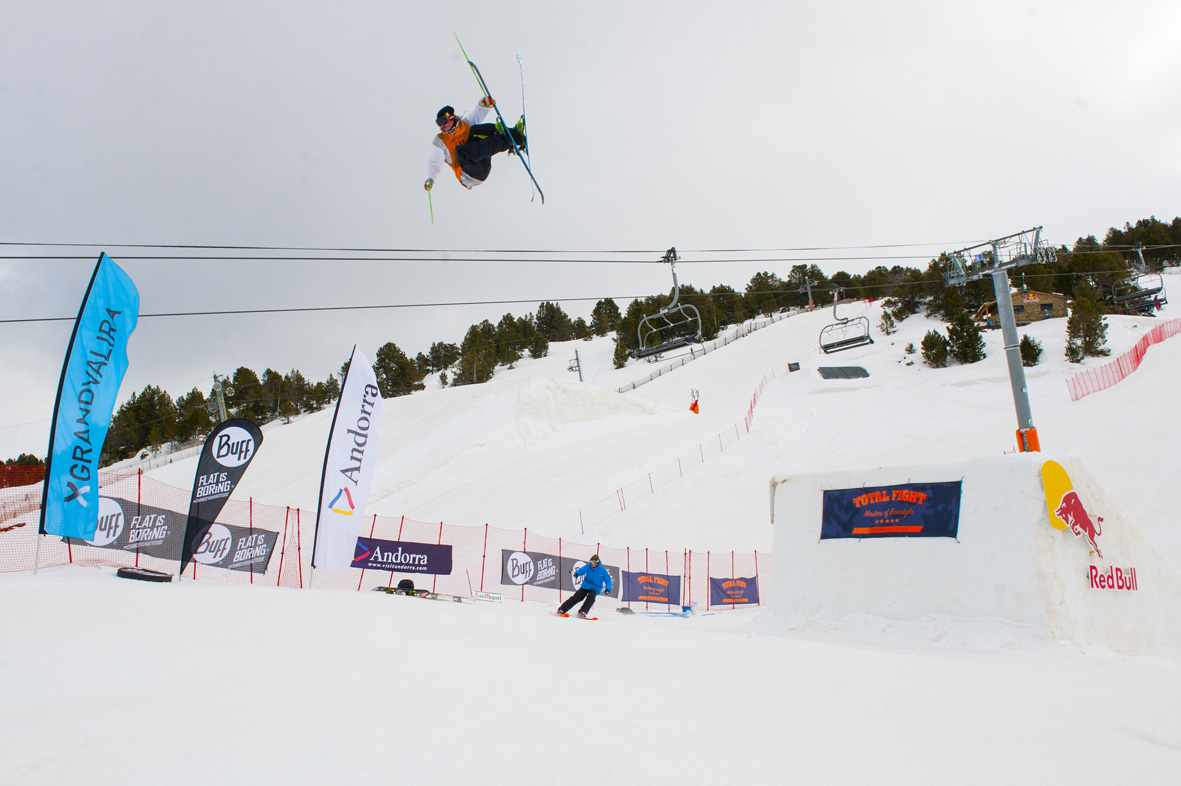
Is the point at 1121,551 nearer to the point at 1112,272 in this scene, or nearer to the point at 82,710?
the point at 82,710

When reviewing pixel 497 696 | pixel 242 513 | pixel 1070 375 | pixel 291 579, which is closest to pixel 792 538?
pixel 497 696

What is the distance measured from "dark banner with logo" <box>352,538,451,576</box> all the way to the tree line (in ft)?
82.0

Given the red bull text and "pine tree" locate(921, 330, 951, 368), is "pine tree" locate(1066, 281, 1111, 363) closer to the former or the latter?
"pine tree" locate(921, 330, 951, 368)

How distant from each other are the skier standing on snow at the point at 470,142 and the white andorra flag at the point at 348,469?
4.32 metres

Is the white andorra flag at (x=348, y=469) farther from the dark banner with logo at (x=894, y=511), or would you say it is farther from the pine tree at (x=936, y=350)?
the pine tree at (x=936, y=350)

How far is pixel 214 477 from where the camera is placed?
10539 mm

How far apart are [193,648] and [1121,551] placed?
10.2 metres

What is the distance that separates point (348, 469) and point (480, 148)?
6.25 m

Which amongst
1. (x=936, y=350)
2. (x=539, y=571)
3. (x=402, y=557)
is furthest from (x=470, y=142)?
(x=936, y=350)

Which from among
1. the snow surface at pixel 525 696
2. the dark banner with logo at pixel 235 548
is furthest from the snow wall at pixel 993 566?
the dark banner with logo at pixel 235 548

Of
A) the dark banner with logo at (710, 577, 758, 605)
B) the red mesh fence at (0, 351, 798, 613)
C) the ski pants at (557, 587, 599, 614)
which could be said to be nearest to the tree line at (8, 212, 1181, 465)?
the red mesh fence at (0, 351, 798, 613)

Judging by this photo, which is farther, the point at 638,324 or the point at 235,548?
the point at 638,324

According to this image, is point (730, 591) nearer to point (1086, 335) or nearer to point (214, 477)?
point (214, 477)

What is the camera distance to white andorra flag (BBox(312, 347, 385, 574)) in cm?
1091
